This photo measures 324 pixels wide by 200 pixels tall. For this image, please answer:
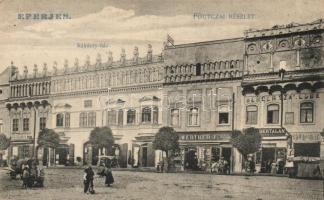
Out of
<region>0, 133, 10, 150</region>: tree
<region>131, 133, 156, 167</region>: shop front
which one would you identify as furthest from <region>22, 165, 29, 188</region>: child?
<region>131, 133, 156, 167</region>: shop front

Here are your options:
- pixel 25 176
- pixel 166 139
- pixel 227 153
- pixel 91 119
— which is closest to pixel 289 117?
pixel 227 153

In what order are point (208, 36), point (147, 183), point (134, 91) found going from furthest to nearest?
point (134, 91) → point (147, 183) → point (208, 36)

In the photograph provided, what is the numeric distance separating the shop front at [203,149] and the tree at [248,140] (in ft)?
1.02

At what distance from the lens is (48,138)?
28.9 ft

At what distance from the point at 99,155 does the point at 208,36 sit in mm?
2696

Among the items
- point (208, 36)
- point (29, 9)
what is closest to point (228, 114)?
point (208, 36)

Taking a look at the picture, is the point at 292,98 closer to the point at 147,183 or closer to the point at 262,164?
the point at 262,164

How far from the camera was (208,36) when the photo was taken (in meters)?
7.48

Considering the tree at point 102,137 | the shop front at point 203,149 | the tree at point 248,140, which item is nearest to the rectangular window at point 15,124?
the tree at point 102,137

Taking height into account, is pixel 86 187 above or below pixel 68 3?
below

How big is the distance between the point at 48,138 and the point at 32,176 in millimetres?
650

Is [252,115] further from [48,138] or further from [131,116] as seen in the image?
[48,138]

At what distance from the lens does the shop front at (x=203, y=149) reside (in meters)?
8.36

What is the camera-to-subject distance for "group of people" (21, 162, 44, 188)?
335 inches
